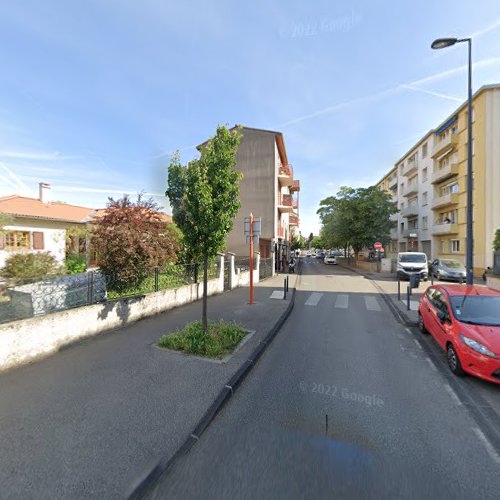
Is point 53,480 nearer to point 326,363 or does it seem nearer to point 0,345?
point 0,345

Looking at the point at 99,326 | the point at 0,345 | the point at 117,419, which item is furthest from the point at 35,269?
the point at 117,419

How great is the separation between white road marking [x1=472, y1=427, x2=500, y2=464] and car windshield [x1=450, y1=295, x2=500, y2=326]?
2.13 m

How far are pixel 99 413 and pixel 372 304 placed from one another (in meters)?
9.65

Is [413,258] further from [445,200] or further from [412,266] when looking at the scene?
[445,200]

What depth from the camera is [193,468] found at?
95.5 inches

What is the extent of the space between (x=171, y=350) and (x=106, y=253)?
3.67m

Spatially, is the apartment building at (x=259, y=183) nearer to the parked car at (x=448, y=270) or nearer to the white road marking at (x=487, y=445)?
the parked car at (x=448, y=270)

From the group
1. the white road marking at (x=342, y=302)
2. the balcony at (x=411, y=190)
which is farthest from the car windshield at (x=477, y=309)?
the balcony at (x=411, y=190)

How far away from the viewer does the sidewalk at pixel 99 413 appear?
2.25 meters

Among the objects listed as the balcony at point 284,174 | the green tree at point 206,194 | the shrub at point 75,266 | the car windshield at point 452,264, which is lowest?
the car windshield at point 452,264

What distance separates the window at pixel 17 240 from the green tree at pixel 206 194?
1591 cm

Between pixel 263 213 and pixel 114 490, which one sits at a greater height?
pixel 263 213

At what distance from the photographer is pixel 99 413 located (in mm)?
3102

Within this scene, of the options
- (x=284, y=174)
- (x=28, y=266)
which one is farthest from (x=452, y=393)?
(x=284, y=174)
